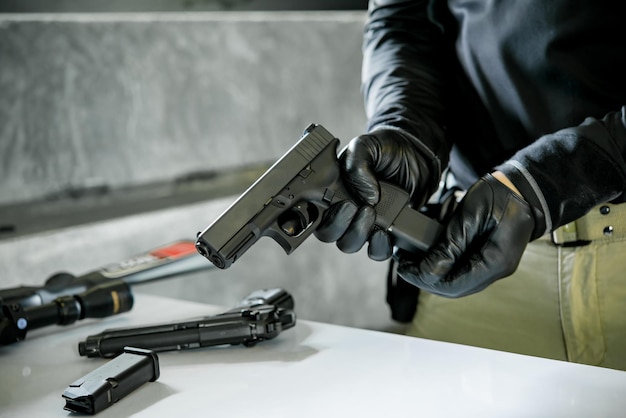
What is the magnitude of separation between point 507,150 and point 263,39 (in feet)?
3.14

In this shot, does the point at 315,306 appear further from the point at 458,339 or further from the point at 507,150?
the point at 507,150

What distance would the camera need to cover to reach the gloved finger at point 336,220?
894 millimetres

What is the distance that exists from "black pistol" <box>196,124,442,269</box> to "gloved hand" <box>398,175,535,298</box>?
0.03 m

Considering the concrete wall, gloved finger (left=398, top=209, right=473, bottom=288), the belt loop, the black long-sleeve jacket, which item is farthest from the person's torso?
the concrete wall

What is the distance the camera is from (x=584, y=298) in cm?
105

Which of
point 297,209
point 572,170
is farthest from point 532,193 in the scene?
point 297,209

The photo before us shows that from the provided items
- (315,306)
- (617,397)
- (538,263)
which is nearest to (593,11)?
(538,263)

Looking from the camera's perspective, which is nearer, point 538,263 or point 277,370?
point 277,370

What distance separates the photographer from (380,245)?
93 cm

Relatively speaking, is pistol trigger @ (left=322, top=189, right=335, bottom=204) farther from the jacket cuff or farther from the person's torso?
the person's torso

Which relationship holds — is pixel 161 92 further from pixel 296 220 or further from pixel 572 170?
pixel 572 170

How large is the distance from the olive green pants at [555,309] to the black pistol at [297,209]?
0.82 feet

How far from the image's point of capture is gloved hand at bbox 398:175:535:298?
89 centimetres

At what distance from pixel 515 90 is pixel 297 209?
0.38 metres
